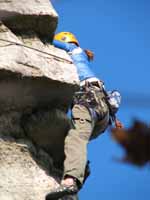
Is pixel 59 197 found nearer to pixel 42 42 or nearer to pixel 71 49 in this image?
pixel 42 42

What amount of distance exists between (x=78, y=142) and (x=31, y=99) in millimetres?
595

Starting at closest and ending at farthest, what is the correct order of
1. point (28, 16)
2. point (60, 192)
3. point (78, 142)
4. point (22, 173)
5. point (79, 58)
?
point (60, 192), point (22, 173), point (78, 142), point (28, 16), point (79, 58)

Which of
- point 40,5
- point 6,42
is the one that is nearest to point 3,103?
point 6,42

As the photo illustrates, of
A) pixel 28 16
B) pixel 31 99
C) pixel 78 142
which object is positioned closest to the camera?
pixel 78 142

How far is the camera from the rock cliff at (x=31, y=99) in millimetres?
3934

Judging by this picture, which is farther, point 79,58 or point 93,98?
Answer: point 79,58

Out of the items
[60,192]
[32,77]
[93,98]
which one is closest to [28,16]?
[32,77]

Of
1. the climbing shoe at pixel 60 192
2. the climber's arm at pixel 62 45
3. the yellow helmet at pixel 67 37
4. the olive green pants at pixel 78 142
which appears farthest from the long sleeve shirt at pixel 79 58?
the climbing shoe at pixel 60 192

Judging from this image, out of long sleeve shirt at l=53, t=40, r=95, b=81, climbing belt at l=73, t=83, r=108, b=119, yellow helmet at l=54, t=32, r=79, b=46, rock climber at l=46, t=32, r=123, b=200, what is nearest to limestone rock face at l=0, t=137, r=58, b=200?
rock climber at l=46, t=32, r=123, b=200

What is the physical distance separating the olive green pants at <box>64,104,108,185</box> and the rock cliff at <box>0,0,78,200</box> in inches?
5.0

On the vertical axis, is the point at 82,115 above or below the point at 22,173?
above

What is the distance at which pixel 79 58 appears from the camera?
502 cm

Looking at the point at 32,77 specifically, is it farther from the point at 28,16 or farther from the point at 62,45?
the point at 62,45

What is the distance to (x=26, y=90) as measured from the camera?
162 inches
